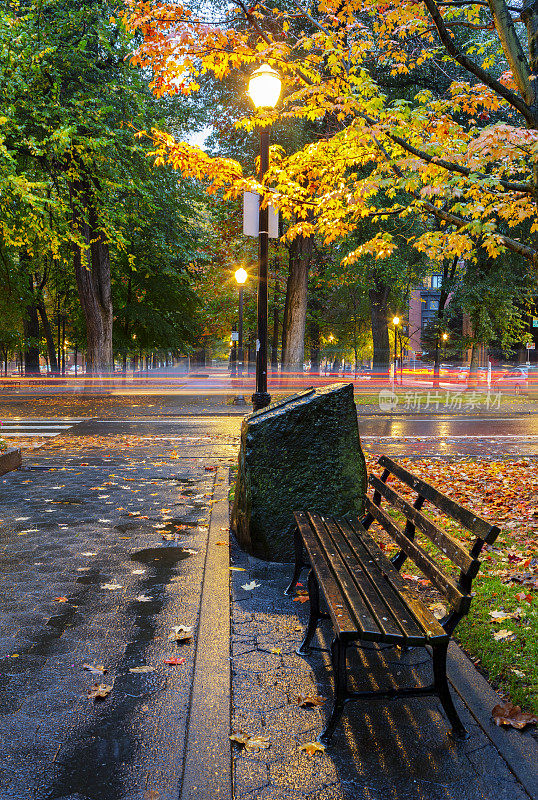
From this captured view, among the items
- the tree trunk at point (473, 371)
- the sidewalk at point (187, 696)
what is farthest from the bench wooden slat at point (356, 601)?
the tree trunk at point (473, 371)

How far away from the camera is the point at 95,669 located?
3.47 m

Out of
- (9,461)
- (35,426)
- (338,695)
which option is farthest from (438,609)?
(35,426)

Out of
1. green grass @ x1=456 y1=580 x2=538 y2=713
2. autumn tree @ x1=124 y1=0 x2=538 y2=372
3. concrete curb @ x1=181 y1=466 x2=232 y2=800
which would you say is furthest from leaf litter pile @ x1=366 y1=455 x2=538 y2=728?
autumn tree @ x1=124 y1=0 x2=538 y2=372

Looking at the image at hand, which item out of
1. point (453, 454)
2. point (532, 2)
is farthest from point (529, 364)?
point (532, 2)

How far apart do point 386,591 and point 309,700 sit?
2.24 feet

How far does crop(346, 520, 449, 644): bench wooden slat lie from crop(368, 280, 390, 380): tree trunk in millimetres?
23832

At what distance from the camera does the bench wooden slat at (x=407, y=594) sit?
9.14ft

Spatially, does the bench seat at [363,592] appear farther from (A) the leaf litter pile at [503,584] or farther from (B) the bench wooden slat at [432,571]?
(A) the leaf litter pile at [503,584]

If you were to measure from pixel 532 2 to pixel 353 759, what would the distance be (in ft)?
23.7

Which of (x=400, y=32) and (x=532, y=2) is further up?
(x=400, y=32)

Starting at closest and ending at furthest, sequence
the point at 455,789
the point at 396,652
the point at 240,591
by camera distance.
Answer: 1. the point at 455,789
2. the point at 396,652
3. the point at 240,591

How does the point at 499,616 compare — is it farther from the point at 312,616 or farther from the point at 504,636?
the point at 312,616

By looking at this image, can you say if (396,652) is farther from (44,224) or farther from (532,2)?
(44,224)

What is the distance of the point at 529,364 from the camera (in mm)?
27516
